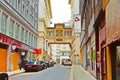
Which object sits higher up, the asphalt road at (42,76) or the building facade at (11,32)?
the building facade at (11,32)

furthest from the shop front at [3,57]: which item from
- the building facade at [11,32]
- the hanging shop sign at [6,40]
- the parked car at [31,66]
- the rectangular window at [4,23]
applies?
the parked car at [31,66]

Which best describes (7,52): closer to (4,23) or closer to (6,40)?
(6,40)

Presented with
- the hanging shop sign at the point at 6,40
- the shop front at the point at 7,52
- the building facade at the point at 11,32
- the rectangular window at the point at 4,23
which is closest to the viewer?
the hanging shop sign at the point at 6,40

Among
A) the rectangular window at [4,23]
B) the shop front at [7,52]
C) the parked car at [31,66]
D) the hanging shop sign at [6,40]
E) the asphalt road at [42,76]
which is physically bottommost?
the asphalt road at [42,76]

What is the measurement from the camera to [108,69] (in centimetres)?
1920

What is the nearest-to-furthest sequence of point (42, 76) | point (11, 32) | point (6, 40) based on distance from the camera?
point (42, 76), point (6, 40), point (11, 32)

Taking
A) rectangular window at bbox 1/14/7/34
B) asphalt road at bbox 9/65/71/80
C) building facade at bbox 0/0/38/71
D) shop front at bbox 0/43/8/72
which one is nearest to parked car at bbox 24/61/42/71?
building facade at bbox 0/0/38/71

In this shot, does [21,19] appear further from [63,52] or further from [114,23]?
[63,52]

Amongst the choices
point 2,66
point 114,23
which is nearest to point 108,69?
point 114,23

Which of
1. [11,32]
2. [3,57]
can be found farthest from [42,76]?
[11,32]

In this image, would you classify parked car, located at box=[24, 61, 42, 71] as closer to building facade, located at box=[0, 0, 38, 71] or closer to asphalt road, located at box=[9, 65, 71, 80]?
building facade, located at box=[0, 0, 38, 71]

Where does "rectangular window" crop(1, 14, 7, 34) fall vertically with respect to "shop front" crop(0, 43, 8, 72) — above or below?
above

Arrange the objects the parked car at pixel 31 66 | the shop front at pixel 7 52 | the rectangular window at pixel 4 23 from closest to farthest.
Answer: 1. the shop front at pixel 7 52
2. the rectangular window at pixel 4 23
3. the parked car at pixel 31 66

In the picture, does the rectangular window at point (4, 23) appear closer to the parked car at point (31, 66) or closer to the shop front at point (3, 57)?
the shop front at point (3, 57)
